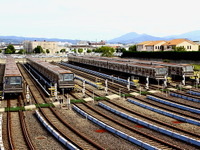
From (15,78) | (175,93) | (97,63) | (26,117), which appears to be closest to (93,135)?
(26,117)

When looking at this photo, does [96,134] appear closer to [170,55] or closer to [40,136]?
[40,136]

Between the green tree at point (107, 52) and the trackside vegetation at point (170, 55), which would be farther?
the green tree at point (107, 52)

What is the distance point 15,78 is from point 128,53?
6656 cm

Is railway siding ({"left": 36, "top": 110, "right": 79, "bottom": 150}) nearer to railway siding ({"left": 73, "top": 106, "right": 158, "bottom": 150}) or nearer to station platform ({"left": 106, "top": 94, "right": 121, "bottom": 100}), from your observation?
railway siding ({"left": 73, "top": 106, "right": 158, "bottom": 150})

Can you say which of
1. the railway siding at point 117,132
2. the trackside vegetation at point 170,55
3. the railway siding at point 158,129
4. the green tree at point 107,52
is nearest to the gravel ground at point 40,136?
the railway siding at point 117,132

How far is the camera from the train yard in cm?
1455

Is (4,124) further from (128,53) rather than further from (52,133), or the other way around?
(128,53)

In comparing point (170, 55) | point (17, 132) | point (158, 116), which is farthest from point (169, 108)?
point (170, 55)

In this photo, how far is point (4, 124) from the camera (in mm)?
18344

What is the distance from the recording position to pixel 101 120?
19.1 m

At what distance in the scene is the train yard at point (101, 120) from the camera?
14555 mm

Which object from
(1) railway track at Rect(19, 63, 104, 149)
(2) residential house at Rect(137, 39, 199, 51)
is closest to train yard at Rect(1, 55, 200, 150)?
(1) railway track at Rect(19, 63, 104, 149)

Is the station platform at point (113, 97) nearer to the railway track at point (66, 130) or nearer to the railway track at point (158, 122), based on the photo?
the railway track at point (158, 122)

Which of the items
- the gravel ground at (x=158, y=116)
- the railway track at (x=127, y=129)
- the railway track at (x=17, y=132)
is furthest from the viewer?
the gravel ground at (x=158, y=116)
